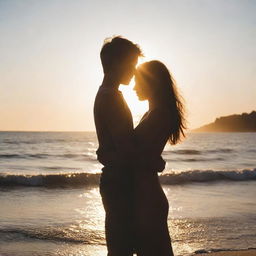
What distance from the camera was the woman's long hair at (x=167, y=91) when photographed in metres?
2.96

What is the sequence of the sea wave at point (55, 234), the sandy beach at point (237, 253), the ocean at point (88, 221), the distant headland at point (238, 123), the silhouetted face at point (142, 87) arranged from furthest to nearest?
the distant headland at point (238, 123)
the sea wave at point (55, 234)
the ocean at point (88, 221)
the sandy beach at point (237, 253)
the silhouetted face at point (142, 87)

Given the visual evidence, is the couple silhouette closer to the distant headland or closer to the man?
the man

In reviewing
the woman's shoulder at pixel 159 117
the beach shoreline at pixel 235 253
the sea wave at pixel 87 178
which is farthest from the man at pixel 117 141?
the sea wave at pixel 87 178

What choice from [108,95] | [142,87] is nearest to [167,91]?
[142,87]

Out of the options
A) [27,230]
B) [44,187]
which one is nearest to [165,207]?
[27,230]

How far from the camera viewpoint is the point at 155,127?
2.85 meters

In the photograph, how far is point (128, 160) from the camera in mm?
2678

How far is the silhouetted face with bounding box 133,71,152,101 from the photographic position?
307cm

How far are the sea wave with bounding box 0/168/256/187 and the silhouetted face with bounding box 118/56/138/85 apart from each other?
13.5 m

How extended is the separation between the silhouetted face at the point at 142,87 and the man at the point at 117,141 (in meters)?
0.26

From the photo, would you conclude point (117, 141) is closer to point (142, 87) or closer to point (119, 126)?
point (119, 126)

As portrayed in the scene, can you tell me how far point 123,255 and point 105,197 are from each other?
441mm

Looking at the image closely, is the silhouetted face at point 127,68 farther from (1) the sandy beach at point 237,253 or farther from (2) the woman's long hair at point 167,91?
(1) the sandy beach at point 237,253

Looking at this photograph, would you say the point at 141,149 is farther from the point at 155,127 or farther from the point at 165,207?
the point at 165,207
